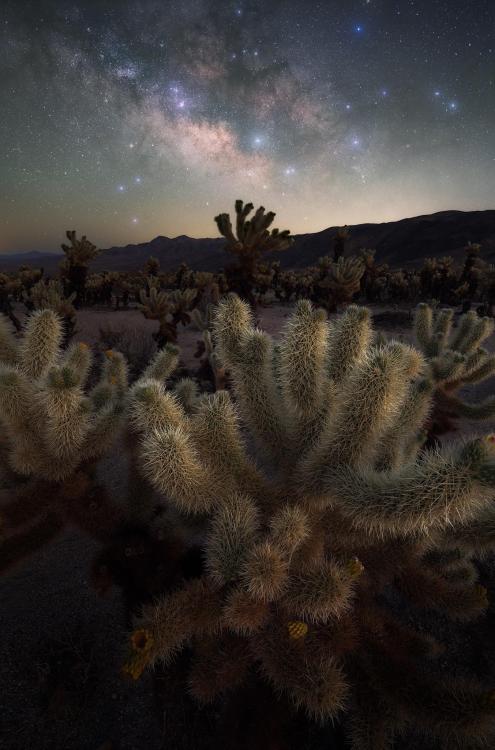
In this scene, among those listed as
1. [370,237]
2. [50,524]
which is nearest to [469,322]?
[50,524]

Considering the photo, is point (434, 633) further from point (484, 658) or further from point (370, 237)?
point (370, 237)

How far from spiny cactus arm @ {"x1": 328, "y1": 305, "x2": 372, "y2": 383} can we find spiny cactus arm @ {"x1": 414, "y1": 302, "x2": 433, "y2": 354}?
4337 mm

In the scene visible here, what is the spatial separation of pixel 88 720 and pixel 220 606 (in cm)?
142

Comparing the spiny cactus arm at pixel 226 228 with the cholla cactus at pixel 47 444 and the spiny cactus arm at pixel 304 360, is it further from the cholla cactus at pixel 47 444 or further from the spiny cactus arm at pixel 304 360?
the spiny cactus arm at pixel 304 360

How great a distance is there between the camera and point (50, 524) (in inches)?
99.6

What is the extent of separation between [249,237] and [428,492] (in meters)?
6.11

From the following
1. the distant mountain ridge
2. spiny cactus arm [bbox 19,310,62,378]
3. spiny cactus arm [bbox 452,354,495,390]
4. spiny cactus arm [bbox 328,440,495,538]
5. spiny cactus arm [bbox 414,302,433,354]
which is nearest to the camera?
spiny cactus arm [bbox 328,440,495,538]

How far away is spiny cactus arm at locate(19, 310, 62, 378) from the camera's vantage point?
276cm

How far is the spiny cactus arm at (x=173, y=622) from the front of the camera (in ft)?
4.99

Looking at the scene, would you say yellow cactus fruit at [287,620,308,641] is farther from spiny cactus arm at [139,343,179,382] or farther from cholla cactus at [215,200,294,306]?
cholla cactus at [215,200,294,306]

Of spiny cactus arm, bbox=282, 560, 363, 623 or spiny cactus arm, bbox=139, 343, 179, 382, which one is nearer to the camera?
spiny cactus arm, bbox=282, 560, 363, 623

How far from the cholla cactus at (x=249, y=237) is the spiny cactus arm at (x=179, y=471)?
530 centimetres

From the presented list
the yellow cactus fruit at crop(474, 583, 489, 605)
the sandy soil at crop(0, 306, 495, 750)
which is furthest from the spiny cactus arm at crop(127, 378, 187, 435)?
the yellow cactus fruit at crop(474, 583, 489, 605)

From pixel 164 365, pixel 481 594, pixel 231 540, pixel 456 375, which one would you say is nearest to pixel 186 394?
pixel 164 365
